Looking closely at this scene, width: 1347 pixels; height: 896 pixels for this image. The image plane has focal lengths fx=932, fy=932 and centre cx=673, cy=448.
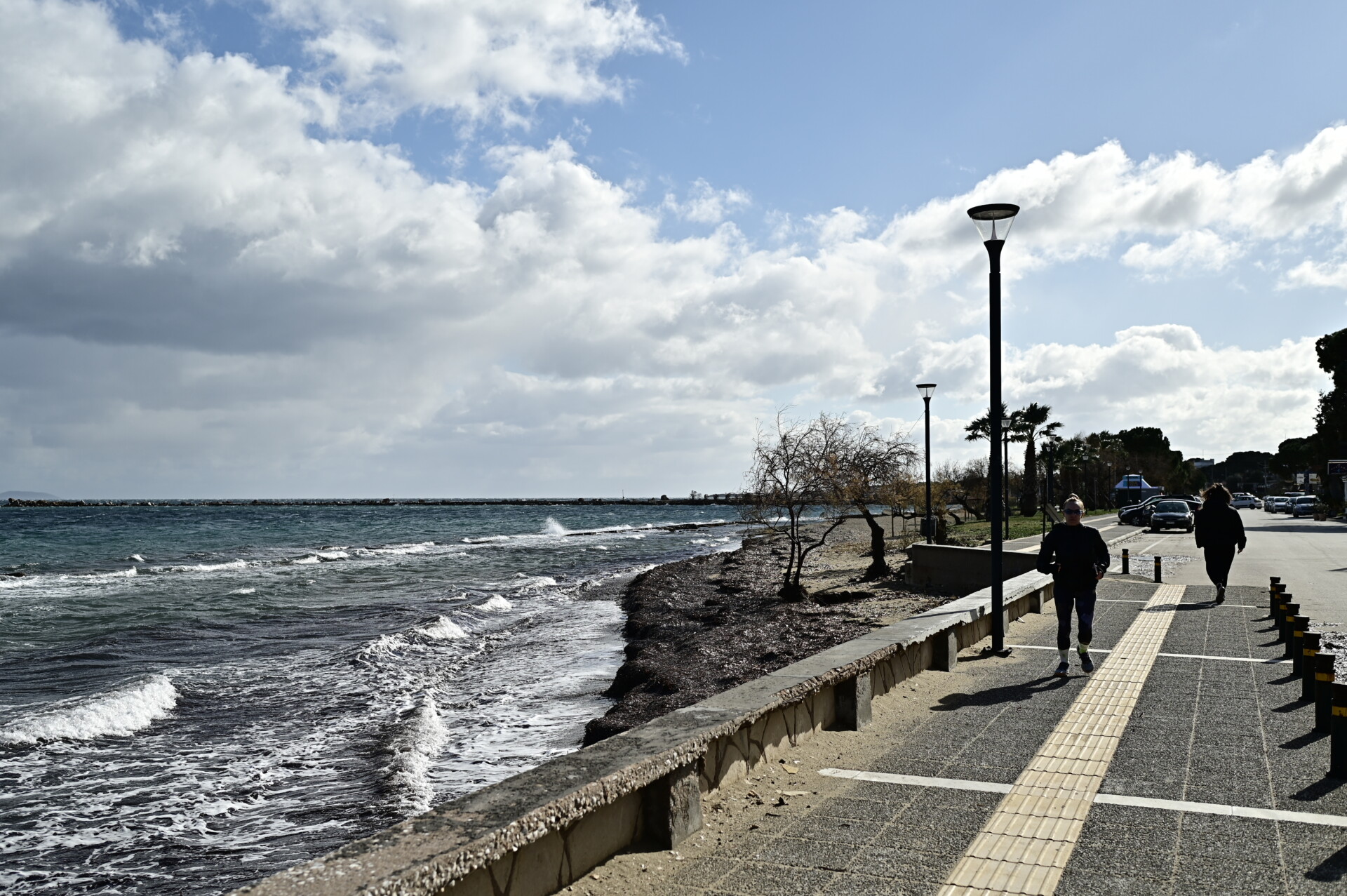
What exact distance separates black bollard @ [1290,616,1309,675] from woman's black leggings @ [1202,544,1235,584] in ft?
17.9

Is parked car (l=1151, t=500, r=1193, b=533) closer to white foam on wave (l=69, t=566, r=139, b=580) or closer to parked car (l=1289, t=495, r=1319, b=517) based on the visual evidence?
parked car (l=1289, t=495, r=1319, b=517)

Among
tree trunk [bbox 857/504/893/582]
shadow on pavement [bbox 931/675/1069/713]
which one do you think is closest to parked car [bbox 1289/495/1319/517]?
tree trunk [bbox 857/504/893/582]

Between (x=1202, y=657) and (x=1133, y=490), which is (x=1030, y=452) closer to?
(x=1133, y=490)

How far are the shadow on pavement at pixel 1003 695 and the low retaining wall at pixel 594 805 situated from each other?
1043 millimetres

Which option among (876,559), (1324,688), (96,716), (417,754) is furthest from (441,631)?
(1324,688)

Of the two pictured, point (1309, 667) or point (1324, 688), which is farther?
point (1309, 667)

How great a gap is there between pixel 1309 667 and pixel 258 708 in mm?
11939

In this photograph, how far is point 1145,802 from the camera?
489cm

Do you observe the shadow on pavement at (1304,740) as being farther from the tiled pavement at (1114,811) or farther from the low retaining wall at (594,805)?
the low retaining wall at (594,805)

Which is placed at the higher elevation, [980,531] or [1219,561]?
[1219,561]

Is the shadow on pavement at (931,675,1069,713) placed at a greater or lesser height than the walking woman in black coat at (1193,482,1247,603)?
lesser

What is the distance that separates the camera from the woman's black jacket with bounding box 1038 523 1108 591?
29.4 feet

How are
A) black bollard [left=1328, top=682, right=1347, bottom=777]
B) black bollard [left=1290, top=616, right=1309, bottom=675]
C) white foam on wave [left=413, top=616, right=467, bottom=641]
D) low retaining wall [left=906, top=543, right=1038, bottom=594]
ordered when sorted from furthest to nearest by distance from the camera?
low retaining wall [left=906, top=543, right=1038, bottom=594], white foam on wave [left=413, top=616, right=467, bottom=641], black bollard [left=1290, top=616, right=1309, bottom=675], black bollard [left=1328, top=682, right=1347, bottom=777]

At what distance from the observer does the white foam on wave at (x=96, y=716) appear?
11.2 metres
